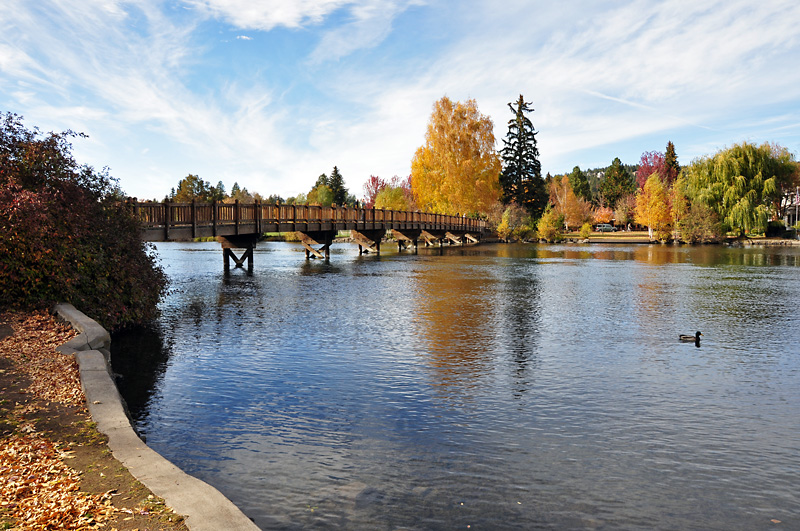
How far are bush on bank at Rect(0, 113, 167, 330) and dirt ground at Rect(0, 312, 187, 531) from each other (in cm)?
512

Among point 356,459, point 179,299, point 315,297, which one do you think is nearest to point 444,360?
point 356,459

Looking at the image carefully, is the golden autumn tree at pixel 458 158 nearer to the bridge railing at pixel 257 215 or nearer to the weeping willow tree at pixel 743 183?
the bridge railing at pixel 257 215

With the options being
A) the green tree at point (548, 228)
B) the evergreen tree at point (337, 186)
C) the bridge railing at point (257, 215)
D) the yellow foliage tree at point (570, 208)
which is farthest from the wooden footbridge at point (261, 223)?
the evergreen tree at point (337, 186)

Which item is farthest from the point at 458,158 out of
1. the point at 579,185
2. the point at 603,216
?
the point at 579,185

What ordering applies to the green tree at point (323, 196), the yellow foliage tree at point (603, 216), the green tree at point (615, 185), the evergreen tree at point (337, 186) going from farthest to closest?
the evergreen tree at point (337, 186) < the green tree at point (323, 196) < the green tree at point (615, 185) < the yellow foliage tree at point (603, 216)

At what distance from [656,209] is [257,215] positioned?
6475 centimetres

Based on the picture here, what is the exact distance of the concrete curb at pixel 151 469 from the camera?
4.71m

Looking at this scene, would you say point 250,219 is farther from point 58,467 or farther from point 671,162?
point 671,162

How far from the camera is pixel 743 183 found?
70875mm

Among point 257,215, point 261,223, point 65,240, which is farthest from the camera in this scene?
point 261,223

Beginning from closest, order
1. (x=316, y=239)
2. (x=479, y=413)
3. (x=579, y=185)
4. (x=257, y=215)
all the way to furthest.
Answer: (x=479, y=413) → (x=257, y=215) → (x=316, y=239) → (x=579, y=185)

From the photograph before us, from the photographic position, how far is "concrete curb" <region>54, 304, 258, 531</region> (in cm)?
471

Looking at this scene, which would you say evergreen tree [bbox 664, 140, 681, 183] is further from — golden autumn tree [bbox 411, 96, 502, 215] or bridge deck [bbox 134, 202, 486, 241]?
bridge deck [bbox 134, 202, 486, 241]

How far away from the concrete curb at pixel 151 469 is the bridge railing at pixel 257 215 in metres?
15.0
